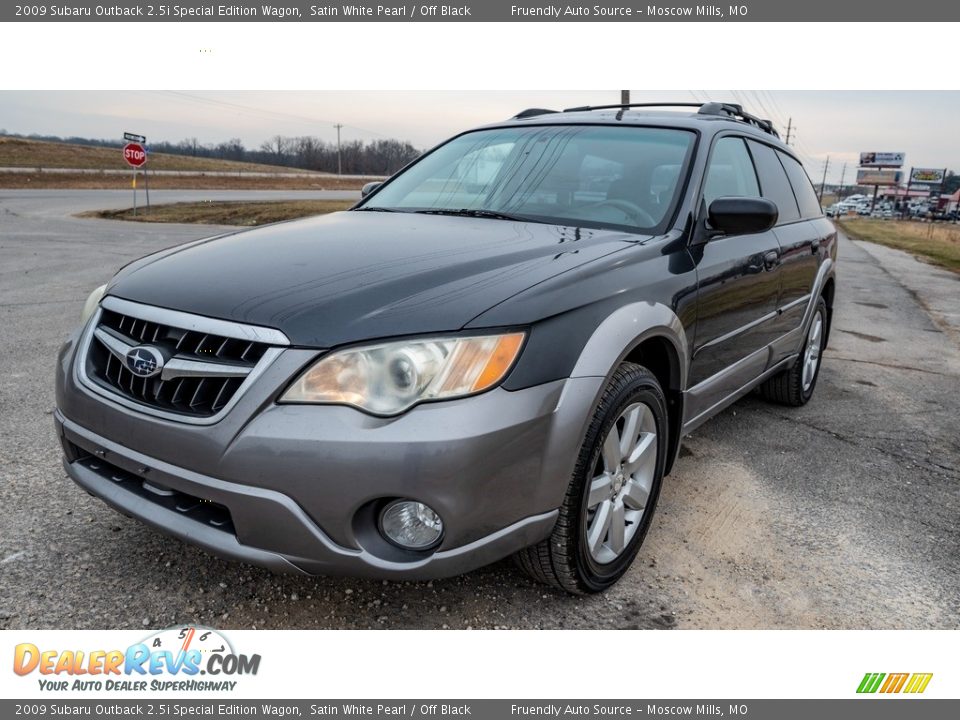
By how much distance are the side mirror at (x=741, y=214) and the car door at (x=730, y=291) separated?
0.32 feet

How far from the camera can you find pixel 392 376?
189cm

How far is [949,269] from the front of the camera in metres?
16.2

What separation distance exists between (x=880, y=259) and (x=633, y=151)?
17655 millimetres

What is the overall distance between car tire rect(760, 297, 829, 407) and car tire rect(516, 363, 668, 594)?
2.26m

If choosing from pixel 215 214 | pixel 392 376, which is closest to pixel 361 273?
pixel 392 376

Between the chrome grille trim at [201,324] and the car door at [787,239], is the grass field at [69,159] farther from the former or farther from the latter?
the chrome grille trim at [201,324]

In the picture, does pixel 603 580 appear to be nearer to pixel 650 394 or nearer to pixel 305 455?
pixel 650 394

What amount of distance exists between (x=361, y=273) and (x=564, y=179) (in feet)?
4.34

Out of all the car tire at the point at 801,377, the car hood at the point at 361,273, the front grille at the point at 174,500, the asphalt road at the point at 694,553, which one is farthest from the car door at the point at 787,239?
the front grille at the point at 174,500

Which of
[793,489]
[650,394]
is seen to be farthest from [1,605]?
[793,489]

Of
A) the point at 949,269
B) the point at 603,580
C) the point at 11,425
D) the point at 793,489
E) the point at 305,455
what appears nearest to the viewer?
the point at 305,455

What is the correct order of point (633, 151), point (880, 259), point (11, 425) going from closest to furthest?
point (633, 151)
point (11, 425)
point (880, 259)

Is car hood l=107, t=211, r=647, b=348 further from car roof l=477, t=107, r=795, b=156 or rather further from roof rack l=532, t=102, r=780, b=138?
roof rack l=532, t=102, r=780, b=138

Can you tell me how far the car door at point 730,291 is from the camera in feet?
9.73
